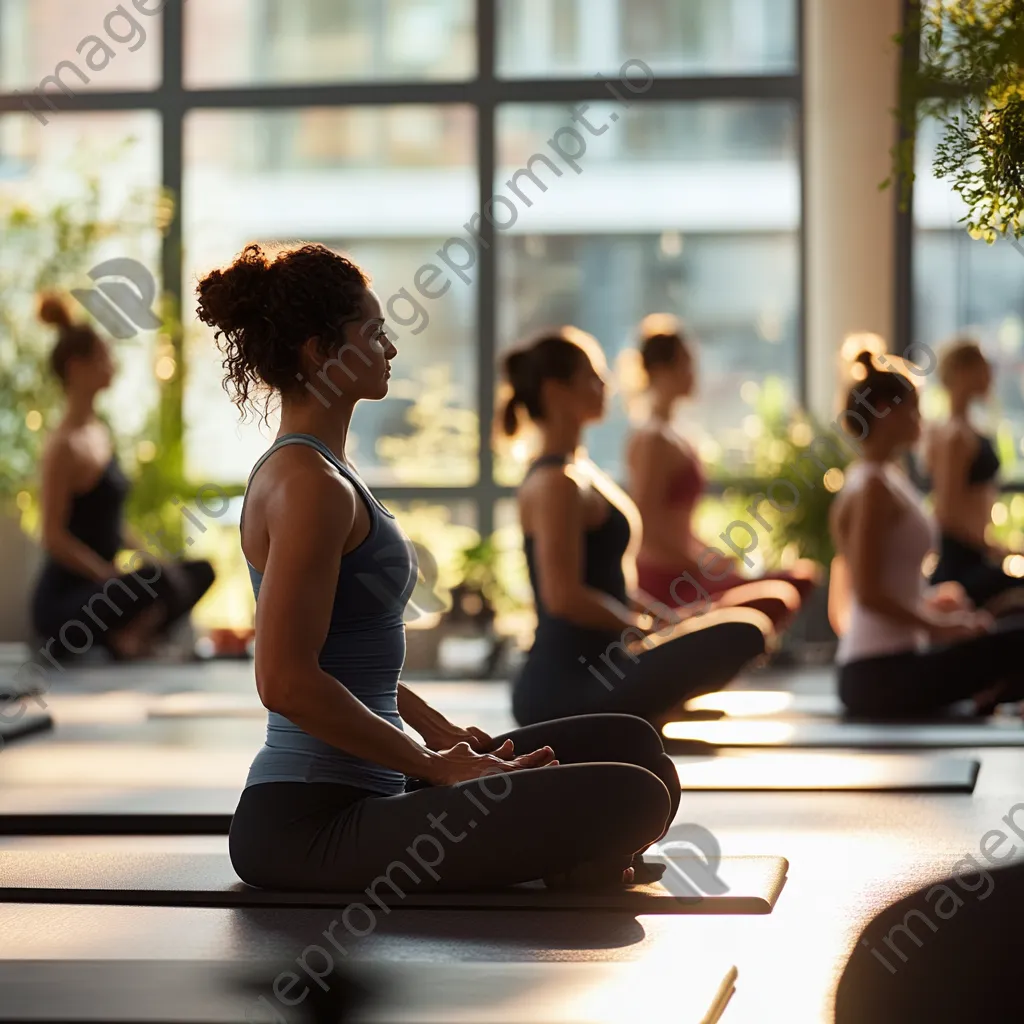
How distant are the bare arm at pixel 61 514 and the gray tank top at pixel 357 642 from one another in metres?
3.74

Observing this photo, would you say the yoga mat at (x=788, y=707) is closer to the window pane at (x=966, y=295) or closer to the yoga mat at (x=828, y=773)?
the yoga mat at (x=828, y=773)

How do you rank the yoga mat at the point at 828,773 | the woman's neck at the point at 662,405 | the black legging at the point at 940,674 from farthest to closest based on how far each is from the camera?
the woman's neck at the point at 662,405
the black legging at the point at 940,674
the yoga mat at the point at 828,773

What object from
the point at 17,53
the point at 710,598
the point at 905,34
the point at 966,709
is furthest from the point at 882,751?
the point at 17,53

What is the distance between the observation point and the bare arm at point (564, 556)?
358cm

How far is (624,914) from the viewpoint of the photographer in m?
2.23

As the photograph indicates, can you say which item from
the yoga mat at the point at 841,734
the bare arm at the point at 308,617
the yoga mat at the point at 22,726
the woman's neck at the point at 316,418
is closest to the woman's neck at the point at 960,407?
the yoga mat at the point at 841,734

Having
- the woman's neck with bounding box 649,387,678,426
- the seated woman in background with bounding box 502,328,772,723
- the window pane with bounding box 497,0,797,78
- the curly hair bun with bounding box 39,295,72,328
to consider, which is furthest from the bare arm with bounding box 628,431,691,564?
the window pane with bounding box 497,0,797,78

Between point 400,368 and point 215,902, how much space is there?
547cm

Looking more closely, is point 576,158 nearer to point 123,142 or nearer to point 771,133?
point 771,133

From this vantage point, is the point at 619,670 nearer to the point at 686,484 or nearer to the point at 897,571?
the point at 897,571

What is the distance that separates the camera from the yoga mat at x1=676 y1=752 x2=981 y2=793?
10.7ft

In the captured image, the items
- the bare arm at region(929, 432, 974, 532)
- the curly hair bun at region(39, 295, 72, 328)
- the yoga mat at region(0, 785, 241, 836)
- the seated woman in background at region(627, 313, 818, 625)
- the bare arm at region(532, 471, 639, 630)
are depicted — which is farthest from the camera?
the curly hair bun at region(39, 295, 72, 328)

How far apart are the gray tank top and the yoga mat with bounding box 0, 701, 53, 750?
6.84ft

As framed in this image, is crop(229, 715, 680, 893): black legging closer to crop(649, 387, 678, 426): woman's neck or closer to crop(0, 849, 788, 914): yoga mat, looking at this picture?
crop(0, 849, 788, 914): yoga mat
